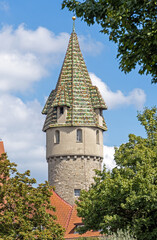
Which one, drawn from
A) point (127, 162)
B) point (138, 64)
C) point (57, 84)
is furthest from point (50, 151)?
point (138, 64)

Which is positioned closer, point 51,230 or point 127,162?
point 51,230

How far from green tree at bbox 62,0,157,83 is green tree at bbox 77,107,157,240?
16260 mm

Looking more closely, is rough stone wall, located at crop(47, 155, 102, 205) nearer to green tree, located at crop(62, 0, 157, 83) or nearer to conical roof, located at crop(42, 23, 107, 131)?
conical roof, located at crop(42, 23, 107, 131)

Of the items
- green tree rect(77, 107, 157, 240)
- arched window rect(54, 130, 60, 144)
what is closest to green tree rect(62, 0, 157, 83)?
green tree rect(77, 107, 157, 240)

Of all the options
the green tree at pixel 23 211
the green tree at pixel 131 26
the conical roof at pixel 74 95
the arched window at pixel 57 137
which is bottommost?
the green tree at pixel 23 211

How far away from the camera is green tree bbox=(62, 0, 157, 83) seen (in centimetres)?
1647

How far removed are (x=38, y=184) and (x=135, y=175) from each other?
684 cm

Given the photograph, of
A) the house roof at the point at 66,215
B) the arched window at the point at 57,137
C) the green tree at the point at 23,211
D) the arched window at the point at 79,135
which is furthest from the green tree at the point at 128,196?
the arched window at the point at 57,137

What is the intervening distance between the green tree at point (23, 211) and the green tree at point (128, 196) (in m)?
3.34

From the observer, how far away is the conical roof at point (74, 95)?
57.7 m

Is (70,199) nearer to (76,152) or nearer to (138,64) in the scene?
(76,152)

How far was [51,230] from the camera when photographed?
32.8 meters

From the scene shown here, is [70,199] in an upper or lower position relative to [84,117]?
lower

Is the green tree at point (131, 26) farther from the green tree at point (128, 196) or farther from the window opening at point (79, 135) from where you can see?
the window opening at point (79, 135)
